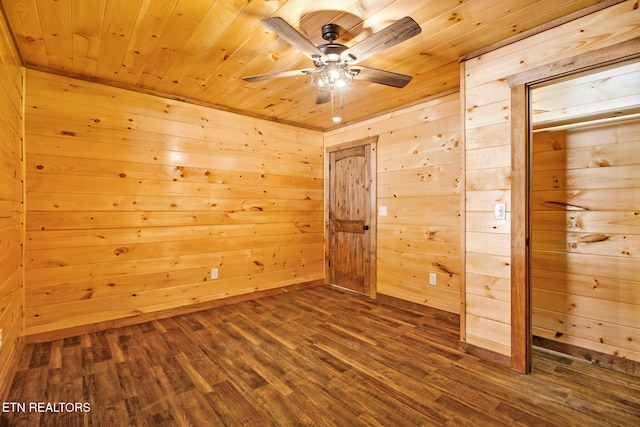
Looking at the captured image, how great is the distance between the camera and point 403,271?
3643 mm

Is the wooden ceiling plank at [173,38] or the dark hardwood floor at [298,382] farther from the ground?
the wooden ceiling plank at [173,38]

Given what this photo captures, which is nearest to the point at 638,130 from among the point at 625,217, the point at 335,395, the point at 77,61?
the point at 625,217

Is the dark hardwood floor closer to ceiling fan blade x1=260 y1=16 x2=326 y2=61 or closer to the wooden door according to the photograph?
the wooden door

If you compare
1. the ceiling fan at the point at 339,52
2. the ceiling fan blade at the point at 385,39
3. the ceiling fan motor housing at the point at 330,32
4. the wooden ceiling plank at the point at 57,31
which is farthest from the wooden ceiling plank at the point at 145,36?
the ceiling fan blade at the point at 385,39

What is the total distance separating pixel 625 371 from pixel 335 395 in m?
2.11

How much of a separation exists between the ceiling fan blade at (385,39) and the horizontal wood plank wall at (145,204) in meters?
2.24

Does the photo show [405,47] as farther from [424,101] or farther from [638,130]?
[638,130]

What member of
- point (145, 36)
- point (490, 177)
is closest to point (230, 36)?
point (145, 36)

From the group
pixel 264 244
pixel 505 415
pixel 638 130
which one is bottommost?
pixel 505 415

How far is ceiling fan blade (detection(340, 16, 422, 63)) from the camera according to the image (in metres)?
Result: 1.60

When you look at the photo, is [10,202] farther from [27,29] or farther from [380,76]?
[380,76]

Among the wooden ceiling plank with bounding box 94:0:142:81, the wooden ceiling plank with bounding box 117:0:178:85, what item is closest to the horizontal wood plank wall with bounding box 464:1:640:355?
the wooden ceiling plank with bounding box 117:0:178:85

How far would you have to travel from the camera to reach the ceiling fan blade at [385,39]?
5.26 ft

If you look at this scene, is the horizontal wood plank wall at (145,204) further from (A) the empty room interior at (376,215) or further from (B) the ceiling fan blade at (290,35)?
(B) the ceiling fan blade at (290,35)
